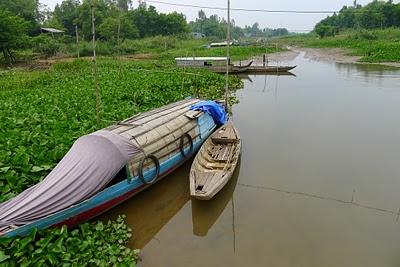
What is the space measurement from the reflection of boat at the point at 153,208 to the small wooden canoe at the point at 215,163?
0.70 metres

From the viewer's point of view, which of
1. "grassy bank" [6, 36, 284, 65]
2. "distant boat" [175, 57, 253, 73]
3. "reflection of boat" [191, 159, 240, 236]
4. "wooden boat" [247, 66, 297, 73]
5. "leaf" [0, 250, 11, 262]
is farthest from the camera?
"grassy bank" [6, 36, 284, 65]

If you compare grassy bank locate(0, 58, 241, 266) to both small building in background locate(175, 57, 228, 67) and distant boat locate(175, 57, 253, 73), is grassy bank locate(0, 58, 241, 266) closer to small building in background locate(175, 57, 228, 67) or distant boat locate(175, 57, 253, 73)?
distant boat locate(175, 57, 253, 73)

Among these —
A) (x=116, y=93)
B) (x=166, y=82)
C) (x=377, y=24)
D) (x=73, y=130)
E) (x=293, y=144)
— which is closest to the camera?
(x=73, y=130)

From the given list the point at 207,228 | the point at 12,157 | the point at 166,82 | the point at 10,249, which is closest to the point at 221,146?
the point at 207,228

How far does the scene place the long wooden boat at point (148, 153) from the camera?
20.4 ft

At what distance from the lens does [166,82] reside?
59.8 feet

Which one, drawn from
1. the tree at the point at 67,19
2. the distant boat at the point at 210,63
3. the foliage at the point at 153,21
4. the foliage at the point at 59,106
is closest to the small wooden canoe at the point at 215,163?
→ the foliage at the point at 59,106

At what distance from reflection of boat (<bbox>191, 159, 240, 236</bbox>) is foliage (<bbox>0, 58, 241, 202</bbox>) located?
3.45 m

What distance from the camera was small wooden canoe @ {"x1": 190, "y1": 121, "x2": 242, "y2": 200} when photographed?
7484mm

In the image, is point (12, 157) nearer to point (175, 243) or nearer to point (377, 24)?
point (175, 243)

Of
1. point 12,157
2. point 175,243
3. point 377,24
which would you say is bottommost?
point 175,243

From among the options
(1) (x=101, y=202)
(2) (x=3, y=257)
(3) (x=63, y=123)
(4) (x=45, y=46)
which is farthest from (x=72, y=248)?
(4) (x=45, y=46)

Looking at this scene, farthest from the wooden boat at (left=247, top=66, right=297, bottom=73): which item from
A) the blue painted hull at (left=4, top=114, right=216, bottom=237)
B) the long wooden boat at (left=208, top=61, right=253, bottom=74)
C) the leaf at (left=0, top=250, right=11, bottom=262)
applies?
the leaf at (left=0, top=250, right=11, bottom=262)

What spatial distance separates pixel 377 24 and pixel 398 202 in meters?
63.6
